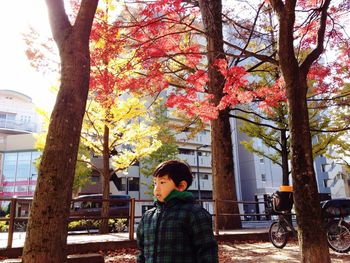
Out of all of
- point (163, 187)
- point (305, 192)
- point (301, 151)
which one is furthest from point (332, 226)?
point (163, 187)

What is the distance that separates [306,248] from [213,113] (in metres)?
6.25

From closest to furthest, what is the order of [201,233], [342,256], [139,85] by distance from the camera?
[201,233], [342,256], [139,85]

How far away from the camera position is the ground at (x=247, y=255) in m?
5.89

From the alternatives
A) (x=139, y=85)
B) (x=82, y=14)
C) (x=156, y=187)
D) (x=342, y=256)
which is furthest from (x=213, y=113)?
(x=156, y=187)

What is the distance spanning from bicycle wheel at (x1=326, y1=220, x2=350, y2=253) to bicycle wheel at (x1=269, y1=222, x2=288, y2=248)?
3.20 ft

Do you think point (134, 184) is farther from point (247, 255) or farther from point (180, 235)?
point (180, 235)

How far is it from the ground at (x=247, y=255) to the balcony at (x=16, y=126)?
124 feet

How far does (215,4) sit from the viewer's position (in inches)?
447

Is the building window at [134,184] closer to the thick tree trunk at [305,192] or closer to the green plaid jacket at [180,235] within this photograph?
the thick tree trunk at [305,192]

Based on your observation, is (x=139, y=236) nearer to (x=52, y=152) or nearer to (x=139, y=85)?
(x=52, y=152)

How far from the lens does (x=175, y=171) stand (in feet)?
7.04

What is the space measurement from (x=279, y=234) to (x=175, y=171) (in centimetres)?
637

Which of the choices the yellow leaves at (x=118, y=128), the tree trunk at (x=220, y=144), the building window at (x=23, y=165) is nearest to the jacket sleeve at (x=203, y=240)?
the tree trunk at (x=220, y=144)

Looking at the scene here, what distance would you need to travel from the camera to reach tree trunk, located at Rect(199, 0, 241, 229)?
1030 cm
